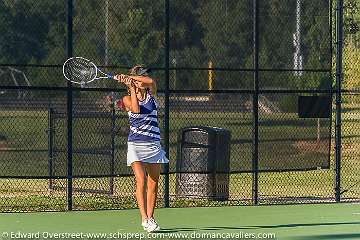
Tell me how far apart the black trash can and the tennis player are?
3.74 meters

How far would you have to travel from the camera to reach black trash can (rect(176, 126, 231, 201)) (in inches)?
703

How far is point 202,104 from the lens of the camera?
24500 mm

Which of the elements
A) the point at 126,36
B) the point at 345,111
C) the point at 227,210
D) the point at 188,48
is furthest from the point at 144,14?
the point at 345,111

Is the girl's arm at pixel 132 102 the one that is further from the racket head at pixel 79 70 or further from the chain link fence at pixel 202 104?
the chain link fence at pixel 202 104

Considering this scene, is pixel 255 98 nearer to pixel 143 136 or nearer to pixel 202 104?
pixel 143 136

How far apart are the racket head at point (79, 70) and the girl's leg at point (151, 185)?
6.90ft

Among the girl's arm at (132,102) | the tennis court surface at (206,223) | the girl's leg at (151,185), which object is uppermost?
the girl's arm at (132,102)

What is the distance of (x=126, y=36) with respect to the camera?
83.6 feet

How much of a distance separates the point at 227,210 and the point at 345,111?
877 inches

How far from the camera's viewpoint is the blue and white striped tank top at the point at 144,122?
45.5 feet

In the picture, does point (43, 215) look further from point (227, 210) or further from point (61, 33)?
point (61, 33)

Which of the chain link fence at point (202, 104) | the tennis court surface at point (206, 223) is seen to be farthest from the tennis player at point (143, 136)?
the chain link fence at point (202, 104)

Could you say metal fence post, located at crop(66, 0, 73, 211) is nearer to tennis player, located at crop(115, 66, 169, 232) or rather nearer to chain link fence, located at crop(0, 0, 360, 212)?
chain link fence, located at crop(0, 0, 360, 212)

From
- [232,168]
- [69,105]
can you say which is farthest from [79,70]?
[232,168]
